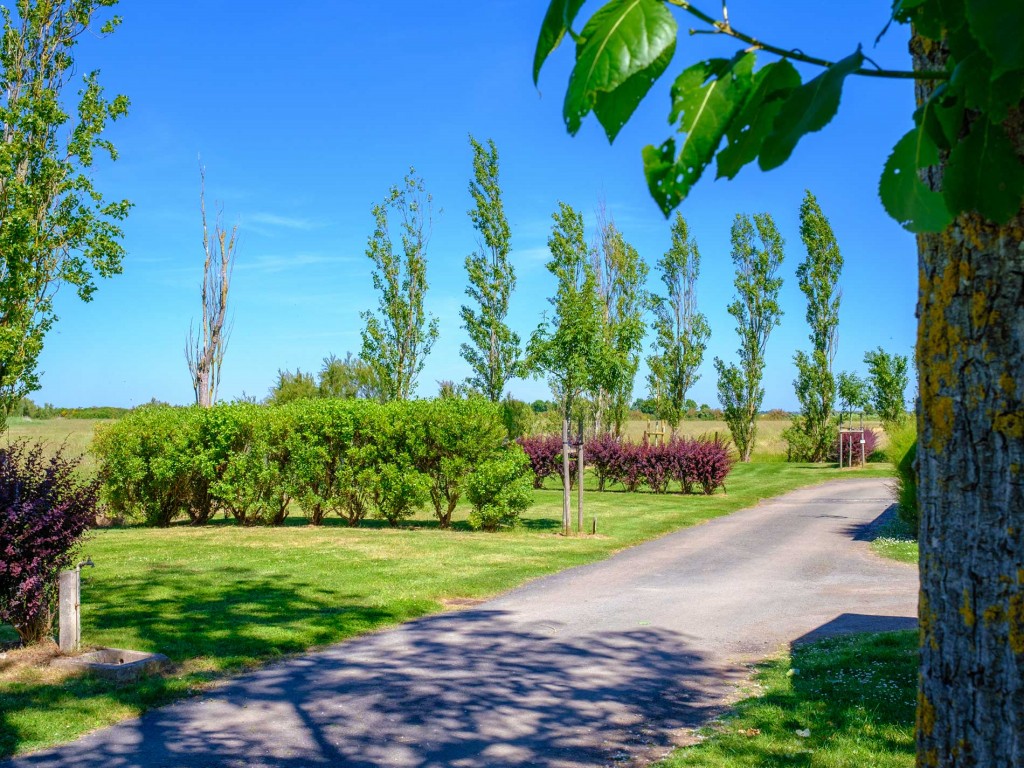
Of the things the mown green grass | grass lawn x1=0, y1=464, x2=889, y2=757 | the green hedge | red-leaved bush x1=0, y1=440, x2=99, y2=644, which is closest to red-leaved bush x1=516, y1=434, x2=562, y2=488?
grass lawn x1=0, y1=464, x2=889, y2=757

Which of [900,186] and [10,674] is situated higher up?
[900,186]

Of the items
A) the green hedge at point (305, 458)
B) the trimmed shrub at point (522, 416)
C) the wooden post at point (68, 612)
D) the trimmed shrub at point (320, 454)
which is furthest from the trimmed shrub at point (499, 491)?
the trimmed shrub at point (522, 416)

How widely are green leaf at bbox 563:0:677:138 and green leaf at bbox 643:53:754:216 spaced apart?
0.39 feet

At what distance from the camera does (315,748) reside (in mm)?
4875

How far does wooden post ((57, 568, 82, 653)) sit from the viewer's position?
6578 millimetres

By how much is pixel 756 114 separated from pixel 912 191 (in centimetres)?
22

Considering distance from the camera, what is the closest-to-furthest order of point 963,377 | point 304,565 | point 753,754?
point 963,377 < point 753,754 < point 304,565

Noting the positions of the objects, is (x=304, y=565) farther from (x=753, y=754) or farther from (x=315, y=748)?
(x=753, y=754)

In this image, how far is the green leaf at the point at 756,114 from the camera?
1.05 meters

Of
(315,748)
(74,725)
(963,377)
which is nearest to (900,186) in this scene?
(963,377)

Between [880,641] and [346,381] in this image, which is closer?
[880,641]

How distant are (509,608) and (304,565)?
3.86 meters

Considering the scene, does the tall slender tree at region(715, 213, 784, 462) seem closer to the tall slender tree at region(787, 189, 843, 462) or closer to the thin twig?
the tall slender tree at region(787, 189, 843, 462)

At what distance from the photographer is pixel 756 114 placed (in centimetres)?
106
